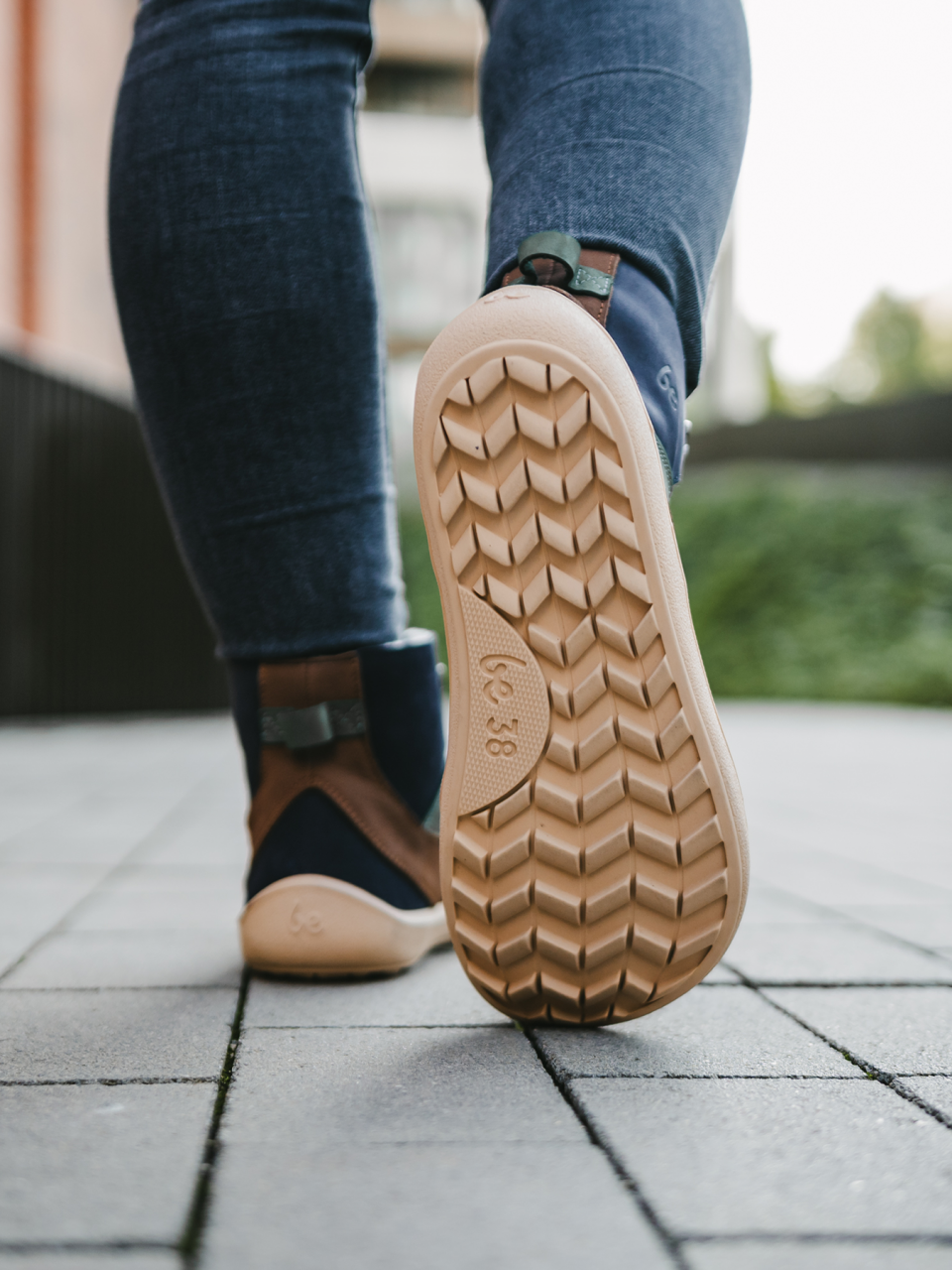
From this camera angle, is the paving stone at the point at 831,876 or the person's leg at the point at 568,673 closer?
the person's leg at the point at 568,673

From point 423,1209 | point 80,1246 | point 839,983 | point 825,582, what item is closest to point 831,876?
point 839,983

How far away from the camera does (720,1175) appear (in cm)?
60

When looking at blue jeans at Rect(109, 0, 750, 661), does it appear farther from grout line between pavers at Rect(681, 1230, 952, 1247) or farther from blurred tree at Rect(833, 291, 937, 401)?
blurred tree at Rect(833, 291, 937, 401)

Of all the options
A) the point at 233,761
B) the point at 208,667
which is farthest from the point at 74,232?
the point at 233,761

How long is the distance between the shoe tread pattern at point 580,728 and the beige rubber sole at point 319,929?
0.23 metres

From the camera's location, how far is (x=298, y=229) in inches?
38.0

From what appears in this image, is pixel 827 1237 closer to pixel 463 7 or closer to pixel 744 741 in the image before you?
pixel 744 741

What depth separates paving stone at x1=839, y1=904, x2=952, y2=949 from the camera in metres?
1.30

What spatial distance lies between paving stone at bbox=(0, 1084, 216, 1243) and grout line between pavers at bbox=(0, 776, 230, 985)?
0.37 m

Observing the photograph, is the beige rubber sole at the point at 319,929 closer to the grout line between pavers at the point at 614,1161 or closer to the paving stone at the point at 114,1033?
the paving stone at the point at 114,1033

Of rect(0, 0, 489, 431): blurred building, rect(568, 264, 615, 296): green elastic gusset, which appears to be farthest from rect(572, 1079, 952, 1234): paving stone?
rect(0, 0, 489, 431): blurred building

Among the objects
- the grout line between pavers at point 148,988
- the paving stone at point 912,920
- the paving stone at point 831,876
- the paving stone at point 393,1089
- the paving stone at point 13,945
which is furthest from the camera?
the paving stone at point 831,876

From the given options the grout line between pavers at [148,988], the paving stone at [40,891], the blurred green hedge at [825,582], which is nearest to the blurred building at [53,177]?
the blurred green hedge at [825,582]

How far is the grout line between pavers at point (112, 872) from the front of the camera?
1.15 m
